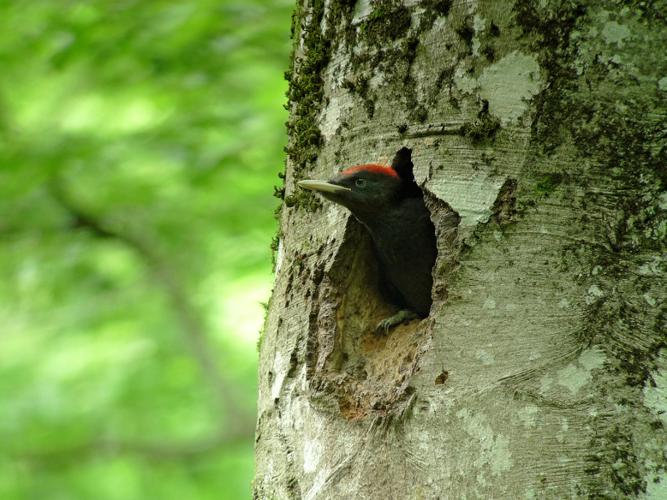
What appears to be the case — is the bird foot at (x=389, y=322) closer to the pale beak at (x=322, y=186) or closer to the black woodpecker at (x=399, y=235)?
the black woodpecker at (x=399, y=235)

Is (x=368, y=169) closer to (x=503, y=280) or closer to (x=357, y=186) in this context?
(x=357, y=186)

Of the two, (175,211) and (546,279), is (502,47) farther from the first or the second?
(175,211)

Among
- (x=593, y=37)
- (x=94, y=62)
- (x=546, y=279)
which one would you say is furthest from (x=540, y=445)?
(x=94, y=62)

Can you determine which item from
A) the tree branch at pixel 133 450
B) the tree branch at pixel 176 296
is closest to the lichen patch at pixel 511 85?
the tree branch at pixel 176 296

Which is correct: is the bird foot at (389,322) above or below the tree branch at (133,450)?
above

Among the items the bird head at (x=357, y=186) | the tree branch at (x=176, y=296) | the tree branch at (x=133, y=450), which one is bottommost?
the tree branch at (x=133, y=450)

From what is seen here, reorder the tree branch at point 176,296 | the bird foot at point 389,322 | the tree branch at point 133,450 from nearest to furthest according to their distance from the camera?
the bird foot at point 389,322 < the tree branch at point 176,296 < the tree branch at point 133,450

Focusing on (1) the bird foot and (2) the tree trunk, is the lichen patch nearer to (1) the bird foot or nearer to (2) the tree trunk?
(2) the tree trunk

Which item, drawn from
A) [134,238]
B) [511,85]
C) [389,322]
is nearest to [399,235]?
[389,322]

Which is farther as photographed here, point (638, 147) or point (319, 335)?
point (319, 335)

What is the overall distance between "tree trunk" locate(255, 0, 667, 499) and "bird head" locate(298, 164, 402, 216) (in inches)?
2.3

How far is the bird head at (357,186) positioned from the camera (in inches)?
108

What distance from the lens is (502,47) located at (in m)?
2.46

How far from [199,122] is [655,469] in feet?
15.8
